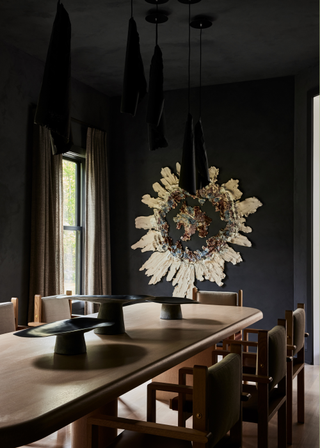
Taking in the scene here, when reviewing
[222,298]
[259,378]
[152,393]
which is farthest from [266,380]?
[222,298]

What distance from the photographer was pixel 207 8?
151 inches

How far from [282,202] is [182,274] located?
1.50 m

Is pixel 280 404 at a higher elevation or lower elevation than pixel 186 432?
lower

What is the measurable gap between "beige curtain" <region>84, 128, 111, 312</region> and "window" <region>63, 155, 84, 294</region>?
129 mm

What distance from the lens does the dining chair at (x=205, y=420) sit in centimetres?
148

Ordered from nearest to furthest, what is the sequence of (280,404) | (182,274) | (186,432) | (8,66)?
(186,432) → (280,404) → (8,66) → (182,274)

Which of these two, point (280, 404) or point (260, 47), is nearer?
point (280, 404)

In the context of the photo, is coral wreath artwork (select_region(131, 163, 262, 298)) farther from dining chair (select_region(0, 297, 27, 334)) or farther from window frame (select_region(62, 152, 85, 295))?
dining chair (select_region(0, 297, 27, 334))

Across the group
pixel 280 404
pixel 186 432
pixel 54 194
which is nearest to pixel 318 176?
pixel 54 194

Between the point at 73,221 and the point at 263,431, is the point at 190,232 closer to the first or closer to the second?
the point at 73,221

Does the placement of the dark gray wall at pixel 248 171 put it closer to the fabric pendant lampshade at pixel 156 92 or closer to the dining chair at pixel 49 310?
the dining chair at pixel 49 310

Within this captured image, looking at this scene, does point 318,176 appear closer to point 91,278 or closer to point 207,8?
point 207,8

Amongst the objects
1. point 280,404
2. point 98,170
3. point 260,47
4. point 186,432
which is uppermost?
point 260,47

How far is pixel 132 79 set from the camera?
2.53 m
